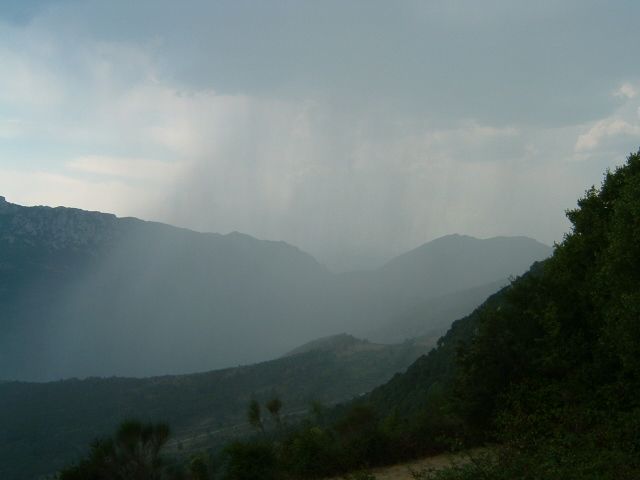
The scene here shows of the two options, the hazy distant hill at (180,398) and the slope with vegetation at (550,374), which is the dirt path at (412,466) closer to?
the slope with vegetation at (550,374)

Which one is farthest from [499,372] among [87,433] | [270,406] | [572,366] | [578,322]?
[87,433]

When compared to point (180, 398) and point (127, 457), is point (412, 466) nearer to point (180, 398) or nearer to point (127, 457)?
point (127, 457)

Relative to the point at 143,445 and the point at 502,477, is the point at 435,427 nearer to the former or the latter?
the point at 502,477

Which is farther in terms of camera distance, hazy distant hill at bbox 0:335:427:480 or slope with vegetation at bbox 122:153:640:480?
hazy distant hill at bbox 0:335:427:480

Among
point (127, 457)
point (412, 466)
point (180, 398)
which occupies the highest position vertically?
point (127, 457)

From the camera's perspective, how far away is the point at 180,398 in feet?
313

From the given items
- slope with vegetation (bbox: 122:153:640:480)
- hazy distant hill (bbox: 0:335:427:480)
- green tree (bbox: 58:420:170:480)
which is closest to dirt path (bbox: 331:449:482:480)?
slope with vegetation (bbox: 122:153:640:480)

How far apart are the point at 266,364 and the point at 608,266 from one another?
10076cm

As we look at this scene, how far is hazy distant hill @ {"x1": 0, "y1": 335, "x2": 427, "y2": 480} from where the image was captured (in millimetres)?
78250

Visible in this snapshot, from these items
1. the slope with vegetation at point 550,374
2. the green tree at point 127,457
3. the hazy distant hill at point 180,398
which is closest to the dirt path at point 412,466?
the slope with vegetation at point 550,374

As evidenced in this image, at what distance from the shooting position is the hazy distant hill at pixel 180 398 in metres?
78.2

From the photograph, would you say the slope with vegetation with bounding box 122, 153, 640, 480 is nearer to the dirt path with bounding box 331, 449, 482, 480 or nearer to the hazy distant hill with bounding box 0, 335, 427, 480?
the dirt path with bounding box 331, 449, 482, 480

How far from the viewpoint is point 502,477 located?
8.38 meters

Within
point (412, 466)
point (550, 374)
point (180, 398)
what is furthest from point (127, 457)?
point (180, 398)
